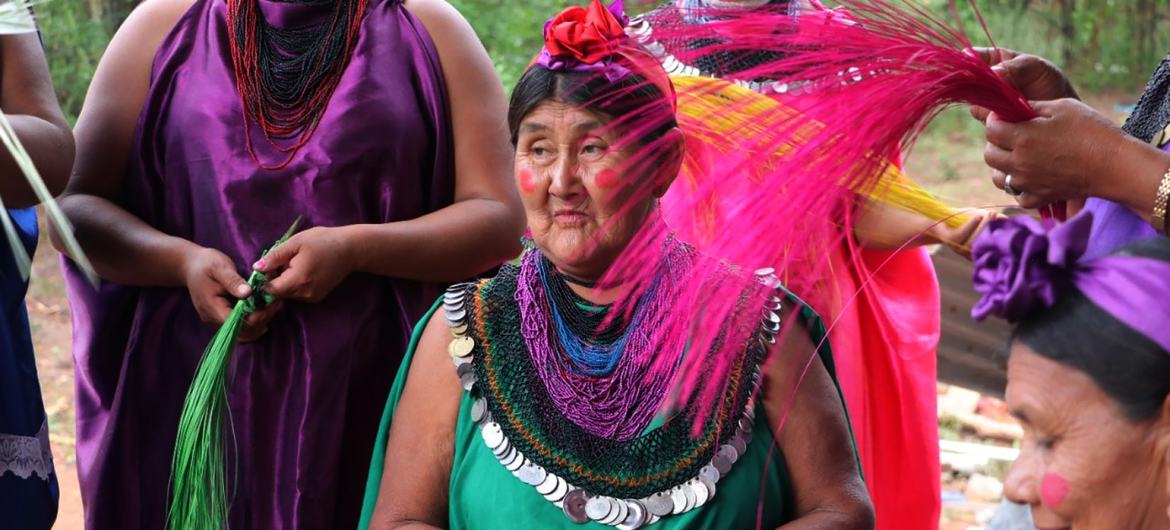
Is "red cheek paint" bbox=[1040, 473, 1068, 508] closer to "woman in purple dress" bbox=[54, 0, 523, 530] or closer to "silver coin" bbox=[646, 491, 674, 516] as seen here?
"silver coin" bbox=[646, 491, 674, 516]

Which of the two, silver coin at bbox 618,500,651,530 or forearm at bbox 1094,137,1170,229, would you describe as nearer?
forearm at bbox 1094,137,1170,229

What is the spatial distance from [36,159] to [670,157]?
3.89ft

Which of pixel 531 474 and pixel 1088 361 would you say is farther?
pixel 531 474

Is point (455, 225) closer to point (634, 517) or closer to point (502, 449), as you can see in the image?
point (502, 449)

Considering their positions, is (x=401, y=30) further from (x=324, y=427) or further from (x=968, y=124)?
(x=968, y=124)

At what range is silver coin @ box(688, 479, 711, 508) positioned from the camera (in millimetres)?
2188

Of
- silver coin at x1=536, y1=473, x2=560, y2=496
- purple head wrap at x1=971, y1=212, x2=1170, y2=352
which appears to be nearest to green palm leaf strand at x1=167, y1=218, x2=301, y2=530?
silver coin at x1=536, y1=473, x2=560, y2=496

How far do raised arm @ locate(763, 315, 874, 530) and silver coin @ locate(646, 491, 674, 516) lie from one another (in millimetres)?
215

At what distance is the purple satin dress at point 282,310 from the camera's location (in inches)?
107

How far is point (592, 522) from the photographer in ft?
7.25

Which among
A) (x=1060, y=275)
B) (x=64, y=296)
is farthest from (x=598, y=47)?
(x=64, y=296)

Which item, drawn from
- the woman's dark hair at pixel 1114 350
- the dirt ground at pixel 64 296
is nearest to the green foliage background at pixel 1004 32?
the dirt ground at pixel 64 296

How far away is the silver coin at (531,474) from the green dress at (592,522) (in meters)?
0.01

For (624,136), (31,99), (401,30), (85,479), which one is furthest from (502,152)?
(85,479)
